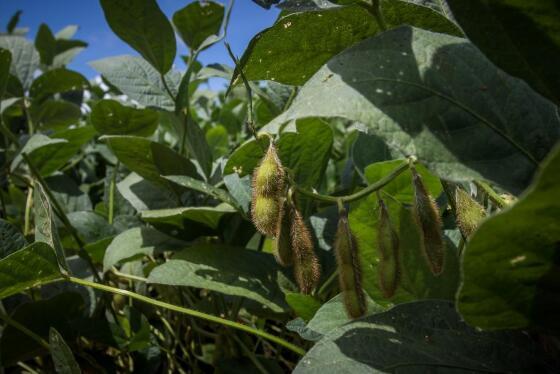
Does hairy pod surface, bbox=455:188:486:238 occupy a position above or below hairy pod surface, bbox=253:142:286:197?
below

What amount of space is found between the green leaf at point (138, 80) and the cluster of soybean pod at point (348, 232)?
0.73 meters

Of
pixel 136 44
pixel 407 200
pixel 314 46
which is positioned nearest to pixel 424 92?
pixel 314 46

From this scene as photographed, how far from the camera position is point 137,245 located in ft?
3.77

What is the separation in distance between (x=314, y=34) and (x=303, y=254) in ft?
1.10

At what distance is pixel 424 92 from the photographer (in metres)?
0.55

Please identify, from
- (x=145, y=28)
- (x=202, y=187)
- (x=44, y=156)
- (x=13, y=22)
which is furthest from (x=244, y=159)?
(x=13, y=22)

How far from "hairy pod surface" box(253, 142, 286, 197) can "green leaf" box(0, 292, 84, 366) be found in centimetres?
73

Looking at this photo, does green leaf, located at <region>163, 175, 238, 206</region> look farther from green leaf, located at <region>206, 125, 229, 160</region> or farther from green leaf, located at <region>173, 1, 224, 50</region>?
green leaf, located at <region>206, 125, 229, 160</region>

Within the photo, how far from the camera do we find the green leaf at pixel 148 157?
45.4 inches

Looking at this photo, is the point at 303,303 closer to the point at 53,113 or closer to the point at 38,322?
the point at 38,322

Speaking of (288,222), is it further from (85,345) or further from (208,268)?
(85,345)

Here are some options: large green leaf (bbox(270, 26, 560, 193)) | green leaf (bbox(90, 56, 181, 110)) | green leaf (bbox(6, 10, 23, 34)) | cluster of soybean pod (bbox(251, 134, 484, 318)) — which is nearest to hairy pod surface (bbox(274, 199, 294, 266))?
cluster of soybean pod (bbox(251, 134, 484, 318))

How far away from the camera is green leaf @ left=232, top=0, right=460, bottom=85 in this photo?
714 mm

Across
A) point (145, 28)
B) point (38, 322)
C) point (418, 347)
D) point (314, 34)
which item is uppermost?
point (145, 28)
